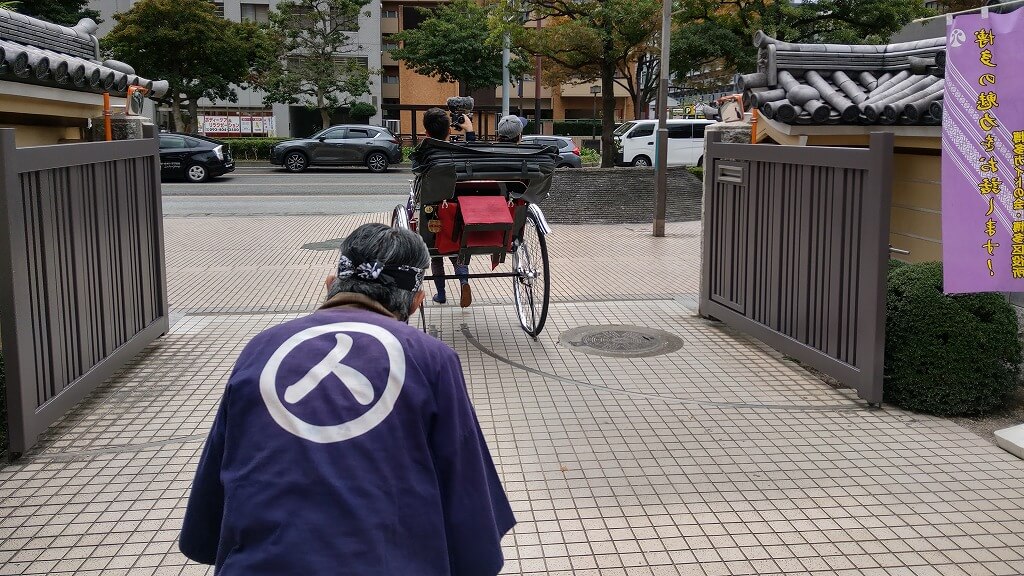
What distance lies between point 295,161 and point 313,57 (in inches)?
341

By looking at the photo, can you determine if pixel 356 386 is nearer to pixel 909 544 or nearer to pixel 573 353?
pixel 909 544

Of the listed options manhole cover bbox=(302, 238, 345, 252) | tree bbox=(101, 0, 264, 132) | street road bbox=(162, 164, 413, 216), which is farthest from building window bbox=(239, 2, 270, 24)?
manhole cover bbox=(302, 238, 345, 252)

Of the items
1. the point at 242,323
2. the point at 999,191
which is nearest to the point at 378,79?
the point at 242,323

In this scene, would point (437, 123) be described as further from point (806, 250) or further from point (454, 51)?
point (454, 51)

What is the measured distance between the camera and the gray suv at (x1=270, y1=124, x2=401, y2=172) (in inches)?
1154

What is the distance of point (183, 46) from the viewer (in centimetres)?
3369

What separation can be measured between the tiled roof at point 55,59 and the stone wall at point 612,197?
851cm

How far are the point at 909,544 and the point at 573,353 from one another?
3345mm

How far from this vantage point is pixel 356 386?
1.91 m

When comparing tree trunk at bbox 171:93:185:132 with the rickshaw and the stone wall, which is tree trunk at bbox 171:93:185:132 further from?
the rickshaw

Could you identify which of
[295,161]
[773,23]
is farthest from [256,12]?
[773,23]

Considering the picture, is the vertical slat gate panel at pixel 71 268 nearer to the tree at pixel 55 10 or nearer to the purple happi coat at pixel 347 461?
the purple happi coat at pixel 347 461

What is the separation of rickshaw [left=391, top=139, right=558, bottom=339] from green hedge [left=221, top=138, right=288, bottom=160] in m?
30.0

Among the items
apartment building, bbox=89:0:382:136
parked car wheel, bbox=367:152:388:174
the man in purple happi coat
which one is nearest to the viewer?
A: the man in purple happi coat
